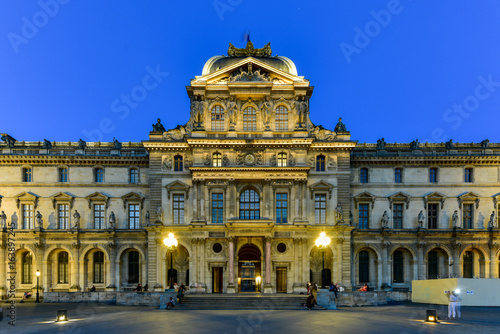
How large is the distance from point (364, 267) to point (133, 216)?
27.3 m

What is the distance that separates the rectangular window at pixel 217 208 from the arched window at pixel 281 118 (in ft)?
32.3

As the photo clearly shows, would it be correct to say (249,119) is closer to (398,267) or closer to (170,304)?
(170,304)

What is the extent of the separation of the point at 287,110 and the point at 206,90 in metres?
9.11

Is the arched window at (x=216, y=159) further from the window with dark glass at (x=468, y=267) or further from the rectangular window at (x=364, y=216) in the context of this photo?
the window with dark glass at (x=468, y=267)

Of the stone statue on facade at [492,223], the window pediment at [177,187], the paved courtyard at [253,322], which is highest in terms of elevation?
the window pediment at [177,187]

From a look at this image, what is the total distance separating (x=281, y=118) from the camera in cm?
4519

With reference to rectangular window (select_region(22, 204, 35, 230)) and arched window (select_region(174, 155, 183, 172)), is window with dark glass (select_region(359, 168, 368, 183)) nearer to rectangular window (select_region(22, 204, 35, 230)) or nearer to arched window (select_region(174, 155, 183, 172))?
arched window (select_region(174, 155, 183, 172))

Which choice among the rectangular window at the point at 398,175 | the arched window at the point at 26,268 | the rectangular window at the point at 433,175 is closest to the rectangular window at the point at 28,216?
the arched window at the point at 26,268

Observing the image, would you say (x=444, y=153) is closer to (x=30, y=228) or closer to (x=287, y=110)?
(x=287, y=110)

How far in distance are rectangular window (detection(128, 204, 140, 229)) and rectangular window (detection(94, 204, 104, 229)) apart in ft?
10.3

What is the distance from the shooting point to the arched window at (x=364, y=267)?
46906 mm

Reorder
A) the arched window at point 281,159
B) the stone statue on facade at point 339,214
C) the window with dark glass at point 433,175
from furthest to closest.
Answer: the window with dark glass at point 433,175
the arched window at point 281,159
the stone statue on facade at point 339,214

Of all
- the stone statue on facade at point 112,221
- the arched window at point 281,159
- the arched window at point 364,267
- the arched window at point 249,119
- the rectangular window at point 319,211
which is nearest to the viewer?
the arched window at point 281,159

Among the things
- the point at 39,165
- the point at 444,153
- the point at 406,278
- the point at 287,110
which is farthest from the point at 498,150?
the point at 39,165
